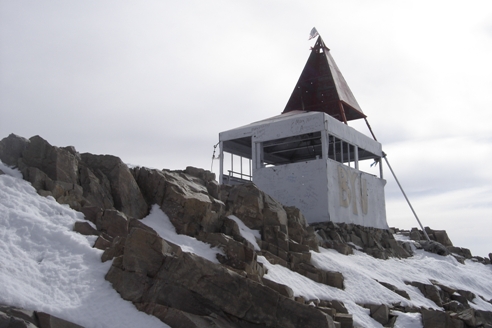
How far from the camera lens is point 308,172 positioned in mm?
22531

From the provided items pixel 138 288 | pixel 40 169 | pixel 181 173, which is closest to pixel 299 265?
pixel 181 173

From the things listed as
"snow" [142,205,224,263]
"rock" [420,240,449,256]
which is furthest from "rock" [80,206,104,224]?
"rock" [420,240,449,256]

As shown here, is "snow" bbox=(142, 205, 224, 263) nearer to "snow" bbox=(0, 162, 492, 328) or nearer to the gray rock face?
"snow" bbox=(0, 162, 492, 328)

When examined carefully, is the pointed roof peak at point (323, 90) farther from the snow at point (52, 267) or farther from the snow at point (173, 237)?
the snow at point (52, 267)

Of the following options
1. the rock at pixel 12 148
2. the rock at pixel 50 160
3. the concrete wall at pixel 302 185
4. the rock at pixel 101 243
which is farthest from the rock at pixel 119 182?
the concrete wall at pixel 302 185

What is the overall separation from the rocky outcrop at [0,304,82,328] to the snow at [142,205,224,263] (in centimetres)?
415

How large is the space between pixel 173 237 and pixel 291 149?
14189 mm

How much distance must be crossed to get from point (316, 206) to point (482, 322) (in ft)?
30.2

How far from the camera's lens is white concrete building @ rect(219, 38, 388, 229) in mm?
22297

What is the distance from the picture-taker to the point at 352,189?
24000mm

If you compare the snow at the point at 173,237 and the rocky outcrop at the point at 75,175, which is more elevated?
the rocky outcrop at the point at 75,175

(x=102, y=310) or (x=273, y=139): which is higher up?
(x=273, y=139)

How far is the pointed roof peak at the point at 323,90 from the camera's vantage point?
1163 inches

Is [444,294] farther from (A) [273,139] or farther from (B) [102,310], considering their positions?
(B) [102,310]
